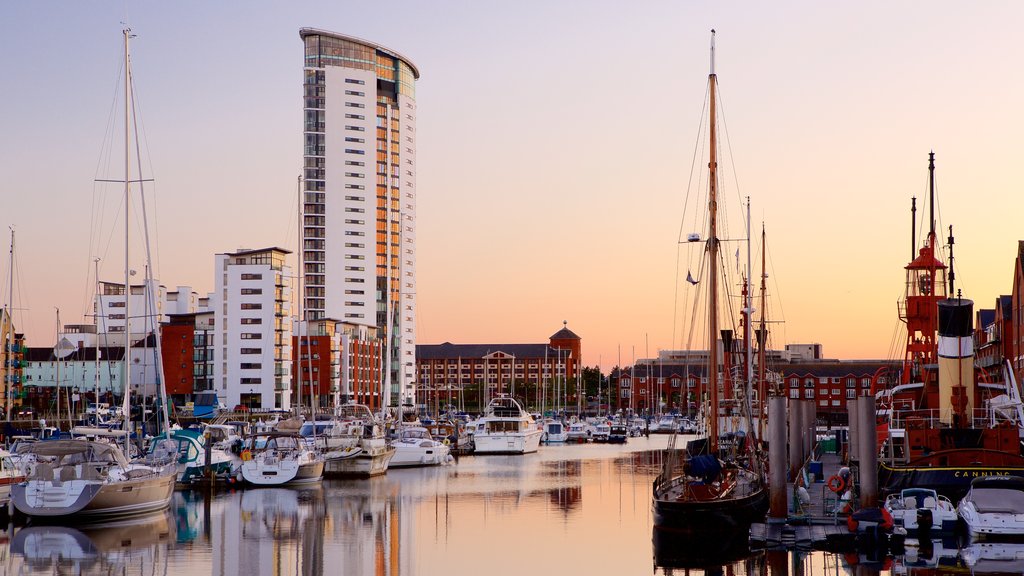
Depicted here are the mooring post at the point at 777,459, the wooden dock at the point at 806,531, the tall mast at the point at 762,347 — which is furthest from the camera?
the tall mast at the point at 762,347

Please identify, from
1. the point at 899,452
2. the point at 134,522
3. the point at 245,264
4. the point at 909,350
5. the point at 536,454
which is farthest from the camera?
the point at 245,264

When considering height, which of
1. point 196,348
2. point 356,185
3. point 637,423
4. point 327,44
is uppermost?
point 327,44

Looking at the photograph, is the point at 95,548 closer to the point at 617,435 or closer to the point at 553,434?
the point at 553,434

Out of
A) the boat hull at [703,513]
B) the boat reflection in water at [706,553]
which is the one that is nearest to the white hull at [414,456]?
the boat reflection in water at [706,553]

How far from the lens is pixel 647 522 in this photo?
4547 centimetres

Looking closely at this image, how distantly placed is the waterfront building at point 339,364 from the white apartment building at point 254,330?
3565mm

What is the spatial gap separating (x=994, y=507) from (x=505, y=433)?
203 ft

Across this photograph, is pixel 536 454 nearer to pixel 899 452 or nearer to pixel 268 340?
pixel 899 452

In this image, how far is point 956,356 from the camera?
141 ft

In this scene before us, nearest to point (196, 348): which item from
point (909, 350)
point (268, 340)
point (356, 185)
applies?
point (268, 340)

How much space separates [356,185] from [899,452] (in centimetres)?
13869

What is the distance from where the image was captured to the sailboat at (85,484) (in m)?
40.3

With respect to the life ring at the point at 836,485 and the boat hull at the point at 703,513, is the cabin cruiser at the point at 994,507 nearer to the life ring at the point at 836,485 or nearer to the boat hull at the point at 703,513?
the life ring at the point at 836,485

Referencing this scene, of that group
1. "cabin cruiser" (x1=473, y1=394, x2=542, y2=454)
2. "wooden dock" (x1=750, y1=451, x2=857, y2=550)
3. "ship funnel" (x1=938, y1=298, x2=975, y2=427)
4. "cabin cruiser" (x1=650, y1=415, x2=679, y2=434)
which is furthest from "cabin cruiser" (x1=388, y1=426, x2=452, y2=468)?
"cabin cruiser" (x1=650, y1=415, x2=679, y2=434)
